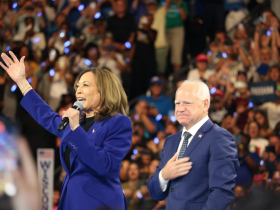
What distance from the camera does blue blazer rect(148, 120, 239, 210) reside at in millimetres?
2412

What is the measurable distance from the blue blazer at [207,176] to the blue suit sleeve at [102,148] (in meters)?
0.31

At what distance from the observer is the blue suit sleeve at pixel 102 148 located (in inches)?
99.0

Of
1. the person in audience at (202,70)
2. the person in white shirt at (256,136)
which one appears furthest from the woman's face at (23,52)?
the person in white shirt at (256,136)

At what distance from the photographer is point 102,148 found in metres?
2.69

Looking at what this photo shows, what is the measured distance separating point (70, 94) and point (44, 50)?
1.38m

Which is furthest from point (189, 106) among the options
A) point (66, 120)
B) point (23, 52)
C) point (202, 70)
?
point (23, 52)

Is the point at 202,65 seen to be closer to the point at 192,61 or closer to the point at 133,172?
the point at 192,61

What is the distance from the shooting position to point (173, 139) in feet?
9.48

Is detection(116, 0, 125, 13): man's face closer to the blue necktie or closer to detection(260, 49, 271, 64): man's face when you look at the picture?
detection(260, 49, 271, 64): man's face

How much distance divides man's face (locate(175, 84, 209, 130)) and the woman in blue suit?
33 centimetres

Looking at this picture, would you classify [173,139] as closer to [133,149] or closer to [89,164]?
[89,164]

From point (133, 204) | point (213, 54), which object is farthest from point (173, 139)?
point (213, 54)

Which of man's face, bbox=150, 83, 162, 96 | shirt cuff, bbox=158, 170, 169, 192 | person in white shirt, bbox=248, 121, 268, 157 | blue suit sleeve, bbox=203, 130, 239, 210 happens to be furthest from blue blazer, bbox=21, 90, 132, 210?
man's face, bbox=150, 83, 162, 96

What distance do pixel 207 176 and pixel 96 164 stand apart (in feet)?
2.08
